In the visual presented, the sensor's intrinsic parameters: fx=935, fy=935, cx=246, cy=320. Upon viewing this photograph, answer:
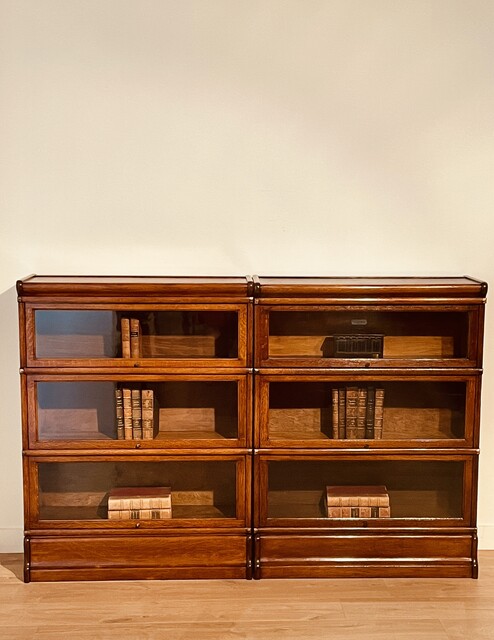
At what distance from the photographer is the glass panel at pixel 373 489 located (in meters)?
3.87

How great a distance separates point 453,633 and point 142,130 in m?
2.34

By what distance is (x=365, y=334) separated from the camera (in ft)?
12.5

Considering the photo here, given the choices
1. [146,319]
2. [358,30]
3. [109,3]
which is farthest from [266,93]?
[146,319]

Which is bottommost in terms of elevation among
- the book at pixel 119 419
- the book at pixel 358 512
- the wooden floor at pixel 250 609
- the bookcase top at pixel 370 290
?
the wooden floor at pixel 250 609

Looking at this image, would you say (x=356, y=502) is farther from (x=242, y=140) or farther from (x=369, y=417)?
(x=242, y=140)

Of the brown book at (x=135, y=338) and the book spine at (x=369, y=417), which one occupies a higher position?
the brown book at (x=135, y=338)

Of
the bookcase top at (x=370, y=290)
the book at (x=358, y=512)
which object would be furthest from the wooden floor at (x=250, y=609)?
the bookcase top at (x=370, y=290)

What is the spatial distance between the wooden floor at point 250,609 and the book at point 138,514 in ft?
0.86

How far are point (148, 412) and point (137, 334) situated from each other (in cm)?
32

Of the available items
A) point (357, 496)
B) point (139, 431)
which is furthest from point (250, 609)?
point (139, 431)

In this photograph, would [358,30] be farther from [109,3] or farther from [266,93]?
[109,3]

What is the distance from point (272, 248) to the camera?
13.3ft

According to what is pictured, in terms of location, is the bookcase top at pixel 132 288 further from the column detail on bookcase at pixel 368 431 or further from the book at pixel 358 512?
the book at pixel 358 512

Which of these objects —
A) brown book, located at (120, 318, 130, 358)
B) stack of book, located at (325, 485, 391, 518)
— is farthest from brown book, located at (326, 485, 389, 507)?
brown book, located at (120, 318, 130, 358)
